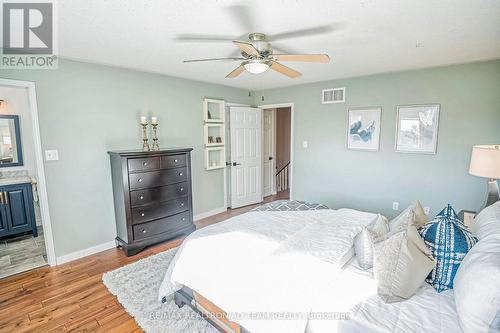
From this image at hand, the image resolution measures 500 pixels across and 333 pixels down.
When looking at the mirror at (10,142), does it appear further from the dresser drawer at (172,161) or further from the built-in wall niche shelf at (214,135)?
the built-in wall niche shelf at (214,135)

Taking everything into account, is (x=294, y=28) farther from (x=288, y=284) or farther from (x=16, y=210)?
(x=16, y=210)

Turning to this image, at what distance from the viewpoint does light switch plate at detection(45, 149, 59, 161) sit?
2.85 meters

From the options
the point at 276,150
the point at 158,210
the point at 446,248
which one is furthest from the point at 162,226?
the point at 276,150

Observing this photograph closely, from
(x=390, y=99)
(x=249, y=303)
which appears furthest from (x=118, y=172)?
(x=390, y=99)

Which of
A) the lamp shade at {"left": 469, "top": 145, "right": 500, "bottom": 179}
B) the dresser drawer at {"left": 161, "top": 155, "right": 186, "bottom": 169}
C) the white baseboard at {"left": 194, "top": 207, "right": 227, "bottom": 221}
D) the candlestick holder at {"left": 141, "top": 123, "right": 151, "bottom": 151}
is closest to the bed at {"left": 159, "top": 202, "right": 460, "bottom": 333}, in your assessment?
the lamp shade at {"left": 469, "top": 145, "right": 500, "bottom": 179}

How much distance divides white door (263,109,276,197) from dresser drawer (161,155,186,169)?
2645 millimetres

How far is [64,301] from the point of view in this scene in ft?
7.71

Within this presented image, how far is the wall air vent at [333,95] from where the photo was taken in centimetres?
421

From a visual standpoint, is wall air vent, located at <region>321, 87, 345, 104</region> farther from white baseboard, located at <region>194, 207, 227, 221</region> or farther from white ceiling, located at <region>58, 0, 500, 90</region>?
white baseboard, located at <region>194, 207, 227, 221</region>

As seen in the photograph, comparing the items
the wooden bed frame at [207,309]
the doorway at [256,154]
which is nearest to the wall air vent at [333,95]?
the doorway at [256,154]

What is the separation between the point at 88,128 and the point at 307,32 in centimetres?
276

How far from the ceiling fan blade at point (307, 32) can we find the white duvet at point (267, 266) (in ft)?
5.52

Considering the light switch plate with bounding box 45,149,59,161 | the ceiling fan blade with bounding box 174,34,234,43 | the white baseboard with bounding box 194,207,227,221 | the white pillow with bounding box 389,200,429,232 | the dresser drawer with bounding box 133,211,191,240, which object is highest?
the ceiling fan blade with bounding box 174,34,234,43

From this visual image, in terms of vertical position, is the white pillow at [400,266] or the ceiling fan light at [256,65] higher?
the ceiling fan light at [256,65]
